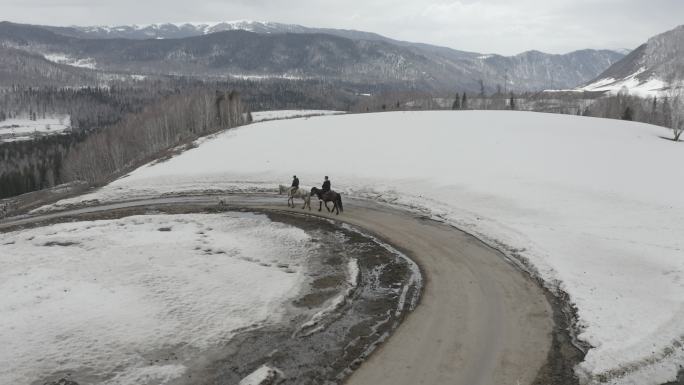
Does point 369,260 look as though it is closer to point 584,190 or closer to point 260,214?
point 260,214

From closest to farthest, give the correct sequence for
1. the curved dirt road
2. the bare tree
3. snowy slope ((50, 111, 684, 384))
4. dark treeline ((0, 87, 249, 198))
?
the curved dirt road
snowy slope ((50, 111, 684, 384))
the bare tree
dark treeline ((0, 87, 249, 198))

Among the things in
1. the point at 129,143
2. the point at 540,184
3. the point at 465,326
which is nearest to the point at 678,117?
the point at 540,184

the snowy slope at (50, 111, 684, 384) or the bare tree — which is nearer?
the snowy slope at (50, 111, 684, 384)

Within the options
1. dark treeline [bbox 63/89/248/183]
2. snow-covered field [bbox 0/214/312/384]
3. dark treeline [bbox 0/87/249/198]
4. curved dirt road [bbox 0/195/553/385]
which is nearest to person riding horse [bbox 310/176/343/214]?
snow-covered field [bbox 0/214/312/384]

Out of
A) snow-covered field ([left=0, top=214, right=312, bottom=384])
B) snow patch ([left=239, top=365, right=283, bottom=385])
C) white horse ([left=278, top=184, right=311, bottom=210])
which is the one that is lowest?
snow patch ([left=239, top=365, right=283, bottom=385])

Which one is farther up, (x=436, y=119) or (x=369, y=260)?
(x=436, y=119)

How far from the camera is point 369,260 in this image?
22.6 meters

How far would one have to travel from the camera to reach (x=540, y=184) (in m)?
36.4

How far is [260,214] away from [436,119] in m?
45.7

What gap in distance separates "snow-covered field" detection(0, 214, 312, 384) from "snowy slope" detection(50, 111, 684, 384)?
11343 millimetres

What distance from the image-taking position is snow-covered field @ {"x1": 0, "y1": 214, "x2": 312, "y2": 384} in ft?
45.4

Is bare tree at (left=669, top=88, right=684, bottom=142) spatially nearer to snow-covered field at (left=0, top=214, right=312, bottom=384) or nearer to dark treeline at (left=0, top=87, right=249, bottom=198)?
snow-covered field at (left=0, top=214, right=312, bottom=384)

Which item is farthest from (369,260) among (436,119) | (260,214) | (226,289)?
(436,119)

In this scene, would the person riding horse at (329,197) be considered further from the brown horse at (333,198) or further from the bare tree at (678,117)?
the bare tree at (678,117)
